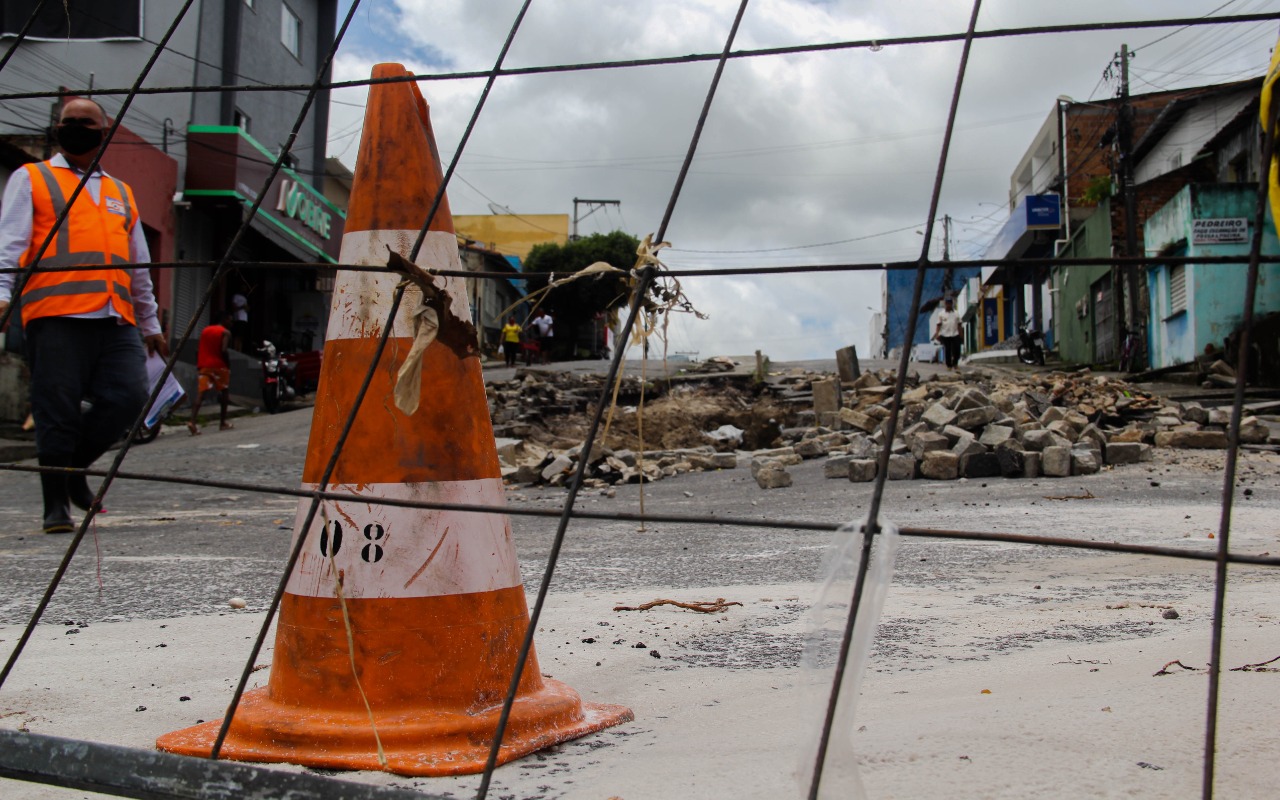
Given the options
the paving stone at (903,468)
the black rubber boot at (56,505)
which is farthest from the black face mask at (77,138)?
the paving stone at (903,468)

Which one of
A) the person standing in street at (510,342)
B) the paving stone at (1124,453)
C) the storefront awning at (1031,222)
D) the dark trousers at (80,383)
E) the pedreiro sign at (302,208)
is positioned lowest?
the paving stone at (1124,453)

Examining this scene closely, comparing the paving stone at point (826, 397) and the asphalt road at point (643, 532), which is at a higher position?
the paving stone at point (826, 397)

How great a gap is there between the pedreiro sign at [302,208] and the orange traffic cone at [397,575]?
17.8 metres

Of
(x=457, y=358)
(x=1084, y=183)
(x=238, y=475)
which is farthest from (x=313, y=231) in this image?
(x=1084, y=183)

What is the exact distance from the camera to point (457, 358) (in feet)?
6.15

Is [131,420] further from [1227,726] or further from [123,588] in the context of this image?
[1227,726]

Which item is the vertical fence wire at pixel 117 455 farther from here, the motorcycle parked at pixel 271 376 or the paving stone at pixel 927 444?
the motorcycle parked at pixel 271 376

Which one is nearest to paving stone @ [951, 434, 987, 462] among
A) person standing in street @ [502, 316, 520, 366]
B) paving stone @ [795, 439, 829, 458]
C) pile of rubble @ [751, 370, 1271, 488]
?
pile of rubble @ [751, 370, 1271, 488]

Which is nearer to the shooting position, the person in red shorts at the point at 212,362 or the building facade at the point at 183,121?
the person in red shorts at the point at 212,362

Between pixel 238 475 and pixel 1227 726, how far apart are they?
869 cm

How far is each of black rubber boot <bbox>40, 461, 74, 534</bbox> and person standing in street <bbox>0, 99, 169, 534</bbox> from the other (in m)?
0.28

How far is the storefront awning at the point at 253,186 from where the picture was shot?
16.9 m

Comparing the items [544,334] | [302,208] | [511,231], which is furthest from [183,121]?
[511,231]

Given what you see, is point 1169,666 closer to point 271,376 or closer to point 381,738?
point 381,738
